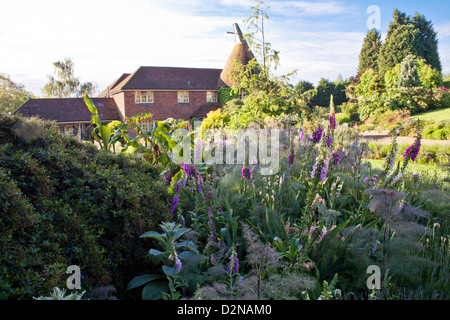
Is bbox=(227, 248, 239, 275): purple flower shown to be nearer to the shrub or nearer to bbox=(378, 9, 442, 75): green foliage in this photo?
the shrub

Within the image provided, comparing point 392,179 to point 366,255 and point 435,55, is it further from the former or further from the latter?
point 435,55

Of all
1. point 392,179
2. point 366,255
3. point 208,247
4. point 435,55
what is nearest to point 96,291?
point 208,247

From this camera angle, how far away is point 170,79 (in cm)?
2898

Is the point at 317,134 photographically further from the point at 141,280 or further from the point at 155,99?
the point at 155,99

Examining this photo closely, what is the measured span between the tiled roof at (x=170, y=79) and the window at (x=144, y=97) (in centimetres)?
55

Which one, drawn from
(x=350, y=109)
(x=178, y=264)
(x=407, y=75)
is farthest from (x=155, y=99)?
(x=178, y=264)

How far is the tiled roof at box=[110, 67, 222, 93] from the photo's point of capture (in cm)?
2744

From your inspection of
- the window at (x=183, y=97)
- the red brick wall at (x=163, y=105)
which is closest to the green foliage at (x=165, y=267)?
the red brick wall at (x=163, y=105)

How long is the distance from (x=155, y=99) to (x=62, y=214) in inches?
1074

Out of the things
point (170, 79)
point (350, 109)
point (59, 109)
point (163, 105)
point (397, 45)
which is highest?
point (397, 45)

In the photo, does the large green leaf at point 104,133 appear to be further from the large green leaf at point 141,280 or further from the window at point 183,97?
the window at point 183,97

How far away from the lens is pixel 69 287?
1857 millimetres

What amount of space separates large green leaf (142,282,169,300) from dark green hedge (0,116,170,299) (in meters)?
0.25

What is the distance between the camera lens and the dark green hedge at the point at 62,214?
1782 millimetres
